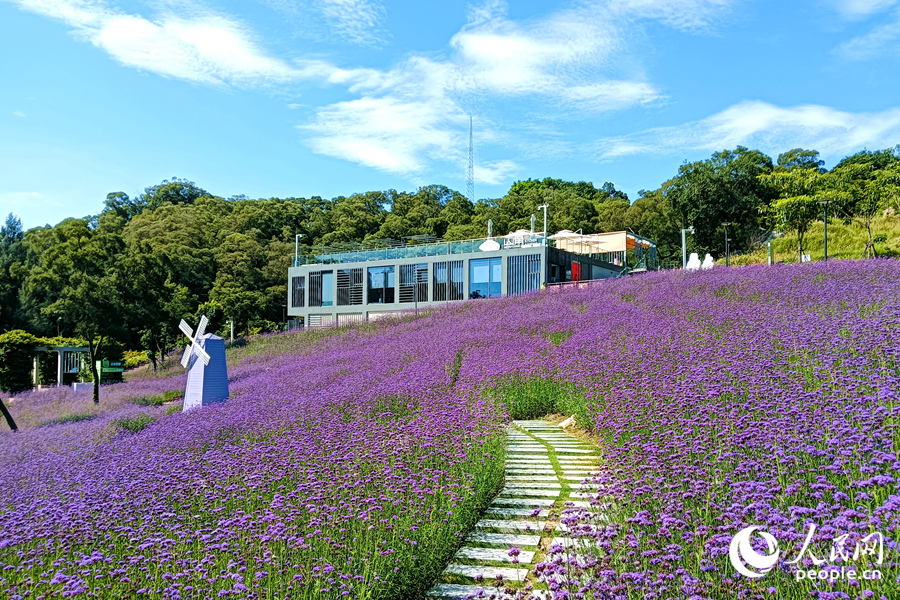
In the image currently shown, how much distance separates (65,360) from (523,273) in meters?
24.8

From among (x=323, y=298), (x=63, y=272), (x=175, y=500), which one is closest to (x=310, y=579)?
(x=175, y=500)

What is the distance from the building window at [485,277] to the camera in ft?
115

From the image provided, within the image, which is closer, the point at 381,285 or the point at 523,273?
the point at 523,273

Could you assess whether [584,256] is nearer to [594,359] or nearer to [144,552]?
[594,359]

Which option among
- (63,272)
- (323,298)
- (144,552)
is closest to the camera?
(144,552)

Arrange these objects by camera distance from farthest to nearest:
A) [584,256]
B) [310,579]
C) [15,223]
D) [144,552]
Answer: [15,223]
[584,256]
[144,552]
[310,579]

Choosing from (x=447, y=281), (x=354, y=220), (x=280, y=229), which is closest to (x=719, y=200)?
(x=447, y=281)

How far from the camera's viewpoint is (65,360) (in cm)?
3250

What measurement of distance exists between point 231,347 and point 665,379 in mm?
33225

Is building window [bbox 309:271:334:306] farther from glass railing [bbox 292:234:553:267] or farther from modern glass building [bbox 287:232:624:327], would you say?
glass railing [bbox 292:234:553:267]

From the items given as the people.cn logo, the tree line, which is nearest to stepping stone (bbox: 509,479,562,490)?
the people.cn logo

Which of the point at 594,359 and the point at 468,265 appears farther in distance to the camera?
the point at 468,265

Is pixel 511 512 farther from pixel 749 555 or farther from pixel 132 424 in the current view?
pixel 132 424

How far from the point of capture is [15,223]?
233ft
